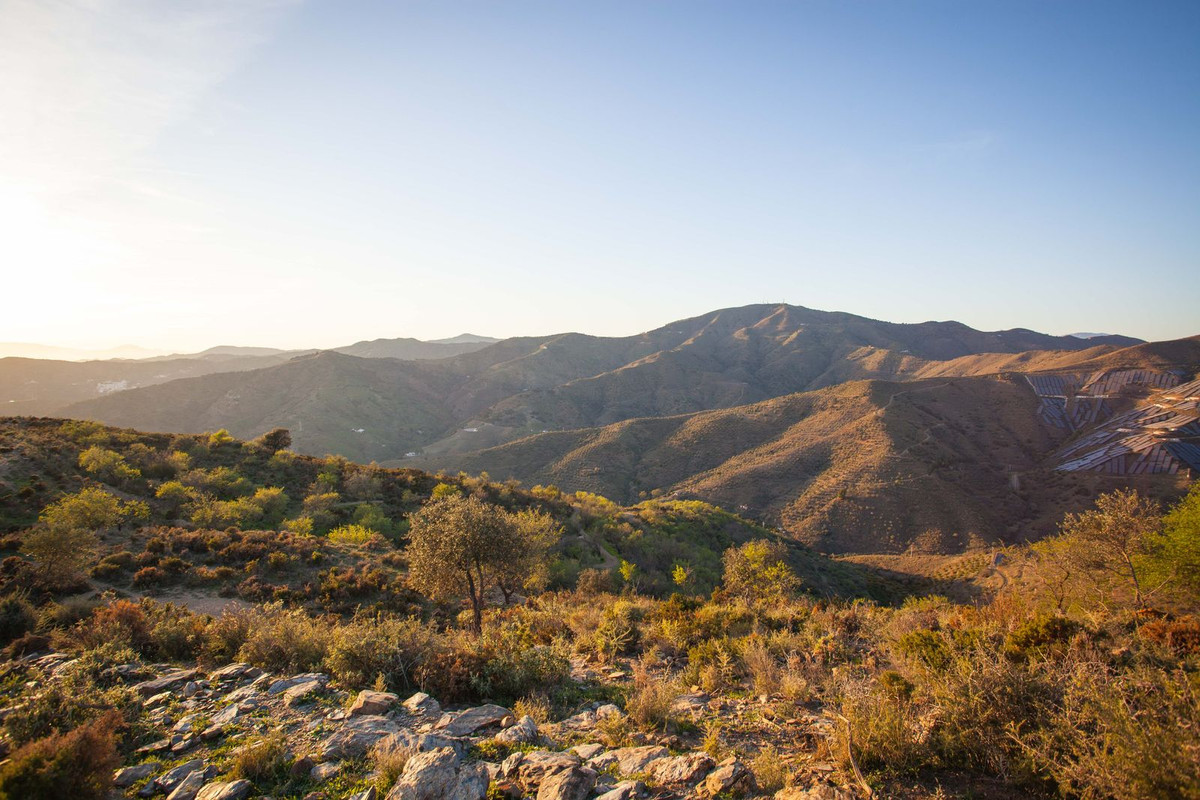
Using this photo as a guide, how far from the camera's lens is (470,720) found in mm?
7129

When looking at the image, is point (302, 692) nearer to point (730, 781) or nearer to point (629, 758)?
point (629, 758)

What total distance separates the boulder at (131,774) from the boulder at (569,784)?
480 centimetres

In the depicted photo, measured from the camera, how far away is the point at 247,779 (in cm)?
567

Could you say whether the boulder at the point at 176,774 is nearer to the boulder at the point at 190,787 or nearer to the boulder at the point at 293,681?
the boulder at the point at 190,787

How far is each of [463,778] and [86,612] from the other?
1483cm

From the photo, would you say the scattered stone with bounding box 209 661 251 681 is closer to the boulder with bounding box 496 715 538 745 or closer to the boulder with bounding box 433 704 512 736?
the boulder with bounding box 433 704 512 736

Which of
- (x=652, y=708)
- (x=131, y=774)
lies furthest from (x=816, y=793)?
(x=131, y=774)

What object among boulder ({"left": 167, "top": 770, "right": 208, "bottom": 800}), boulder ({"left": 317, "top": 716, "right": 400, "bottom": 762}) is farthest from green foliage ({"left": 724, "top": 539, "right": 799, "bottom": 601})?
boulder ({"left": 167, "top": 770, "right": 208, "bottom": 800})

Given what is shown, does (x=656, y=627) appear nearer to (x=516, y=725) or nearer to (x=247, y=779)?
(x=516, y=725)

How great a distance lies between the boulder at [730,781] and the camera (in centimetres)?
529

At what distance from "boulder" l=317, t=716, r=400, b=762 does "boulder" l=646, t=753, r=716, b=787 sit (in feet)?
11.8

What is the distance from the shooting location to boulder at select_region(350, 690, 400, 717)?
727cm

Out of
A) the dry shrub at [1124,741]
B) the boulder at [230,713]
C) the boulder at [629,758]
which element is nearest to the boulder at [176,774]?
the boulder at [230,713]

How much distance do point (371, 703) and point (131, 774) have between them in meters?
2.65
